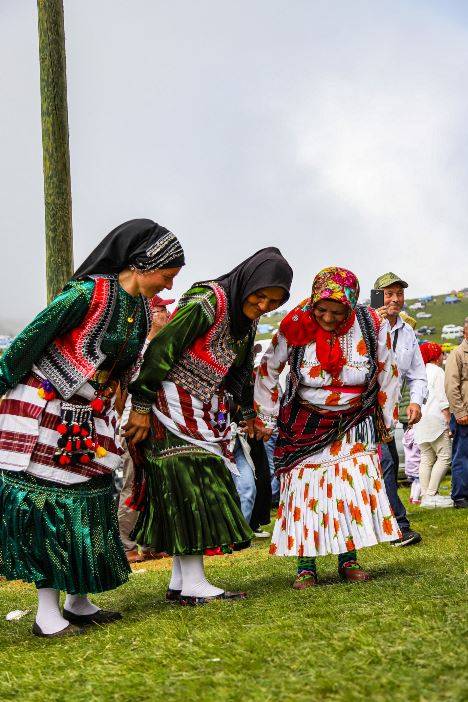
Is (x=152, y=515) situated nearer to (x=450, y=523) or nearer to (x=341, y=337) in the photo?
(x=341, y=337)

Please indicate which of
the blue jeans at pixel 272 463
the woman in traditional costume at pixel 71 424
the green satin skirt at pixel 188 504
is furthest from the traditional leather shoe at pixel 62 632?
the blue jeans at pixel 272 463

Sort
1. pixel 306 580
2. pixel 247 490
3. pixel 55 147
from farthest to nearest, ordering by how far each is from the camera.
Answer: pixel 55 147 → pixel 247 490 → pixel 306 580

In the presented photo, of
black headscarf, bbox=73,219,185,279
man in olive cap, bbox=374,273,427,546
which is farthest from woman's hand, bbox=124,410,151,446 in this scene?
man in olive cap, bbox=374,273,427,546

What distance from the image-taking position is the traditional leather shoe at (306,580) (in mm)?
5637

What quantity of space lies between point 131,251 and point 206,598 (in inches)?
78.8

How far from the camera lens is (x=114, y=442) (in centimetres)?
506

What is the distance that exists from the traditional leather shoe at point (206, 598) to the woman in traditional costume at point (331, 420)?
0.51 m

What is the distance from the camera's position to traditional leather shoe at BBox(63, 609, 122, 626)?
4.95m

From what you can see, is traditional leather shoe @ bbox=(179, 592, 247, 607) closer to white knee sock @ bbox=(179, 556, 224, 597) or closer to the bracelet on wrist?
white knee sock @ bbox=(179, 556, 224, 597)

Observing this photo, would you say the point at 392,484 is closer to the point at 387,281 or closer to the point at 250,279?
the point at 387,281

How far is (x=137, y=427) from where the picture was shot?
5258 millimetres

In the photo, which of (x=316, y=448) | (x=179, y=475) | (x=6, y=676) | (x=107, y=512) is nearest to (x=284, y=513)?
(x=316, y=448)

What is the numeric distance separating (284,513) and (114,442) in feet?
4.62

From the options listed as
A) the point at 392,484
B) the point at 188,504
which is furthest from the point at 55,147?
the point at 188,504
